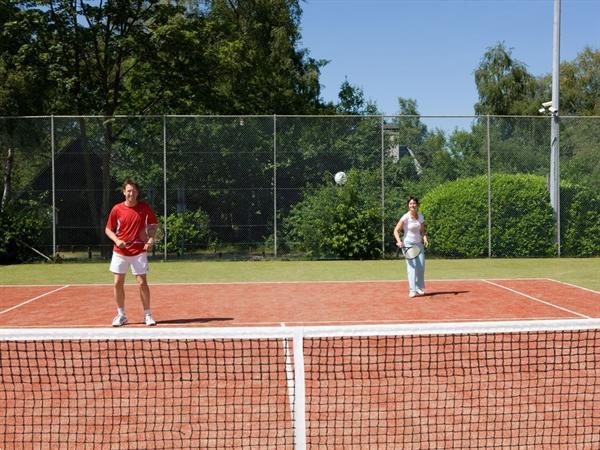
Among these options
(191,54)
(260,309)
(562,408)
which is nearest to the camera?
(562,408)

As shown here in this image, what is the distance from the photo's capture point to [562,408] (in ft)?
16.0

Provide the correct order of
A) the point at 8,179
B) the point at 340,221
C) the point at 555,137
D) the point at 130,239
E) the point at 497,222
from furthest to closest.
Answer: the point at 555,137 → the point at 497,222 → the point at 340,221 → the point at 8,179 → the point at 130,239

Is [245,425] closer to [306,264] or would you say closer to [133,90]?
[306,264]

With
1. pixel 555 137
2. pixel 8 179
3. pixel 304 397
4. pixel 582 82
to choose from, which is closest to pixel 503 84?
pixel 582 82

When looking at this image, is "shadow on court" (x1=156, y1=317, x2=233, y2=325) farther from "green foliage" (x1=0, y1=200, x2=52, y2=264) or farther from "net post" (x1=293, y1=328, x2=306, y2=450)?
"green foliage" (x1=0, y1=200, x2=52, y2=264)

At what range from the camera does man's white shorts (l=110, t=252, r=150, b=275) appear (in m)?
7.98

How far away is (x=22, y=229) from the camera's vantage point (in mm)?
16844

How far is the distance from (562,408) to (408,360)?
5.27 feet

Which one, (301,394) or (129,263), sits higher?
(129,263)

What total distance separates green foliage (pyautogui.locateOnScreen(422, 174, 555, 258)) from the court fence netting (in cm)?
1125

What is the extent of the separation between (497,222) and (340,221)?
4194 mm

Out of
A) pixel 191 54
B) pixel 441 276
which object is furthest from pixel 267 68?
pixel 441 276

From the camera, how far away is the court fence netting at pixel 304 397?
4.18 metres

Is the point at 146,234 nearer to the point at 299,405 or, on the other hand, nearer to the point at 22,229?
the point at 299,405
